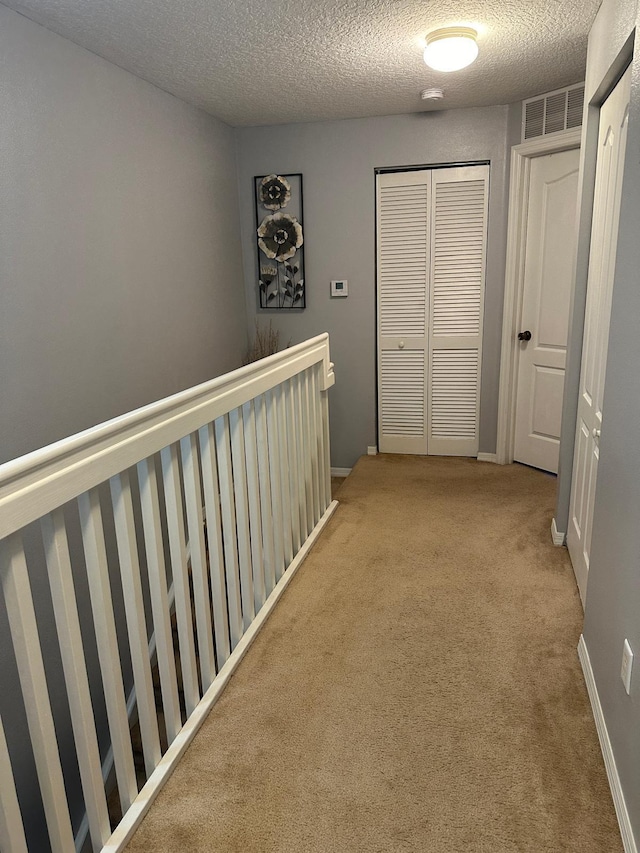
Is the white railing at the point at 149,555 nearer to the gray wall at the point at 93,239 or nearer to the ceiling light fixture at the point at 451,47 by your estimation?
the gray wall at the point at 93,239

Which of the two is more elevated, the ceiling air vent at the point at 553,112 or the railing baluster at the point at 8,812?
the ceiling air vent at the point at 553,112

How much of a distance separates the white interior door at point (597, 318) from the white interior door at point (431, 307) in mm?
1654

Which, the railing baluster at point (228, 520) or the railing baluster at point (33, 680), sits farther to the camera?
the railing baluster at point (228, 520)

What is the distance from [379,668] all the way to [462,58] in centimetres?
258

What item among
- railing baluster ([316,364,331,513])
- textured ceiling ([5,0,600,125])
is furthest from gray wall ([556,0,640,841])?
railing baluster ([316,364,331,513])

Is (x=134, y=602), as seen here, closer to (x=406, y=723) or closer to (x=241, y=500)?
(x=241, y=500)

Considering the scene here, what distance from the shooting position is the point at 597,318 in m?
2.47

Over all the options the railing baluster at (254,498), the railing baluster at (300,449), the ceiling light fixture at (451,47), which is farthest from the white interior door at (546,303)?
the railing baluster at (254,498)

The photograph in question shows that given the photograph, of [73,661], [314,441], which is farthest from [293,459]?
[73,661]

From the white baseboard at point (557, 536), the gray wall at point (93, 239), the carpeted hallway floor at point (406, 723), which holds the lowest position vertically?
the carpeted hallway floor at point (406, 723)

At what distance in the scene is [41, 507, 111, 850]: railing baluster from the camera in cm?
129

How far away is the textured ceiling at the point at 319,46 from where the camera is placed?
2469mm

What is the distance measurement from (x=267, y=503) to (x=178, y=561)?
0.75m

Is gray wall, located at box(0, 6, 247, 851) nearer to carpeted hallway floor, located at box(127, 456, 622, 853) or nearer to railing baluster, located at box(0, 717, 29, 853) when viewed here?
carpeted hallway floor, located at box(127, 456, 622, 853)
